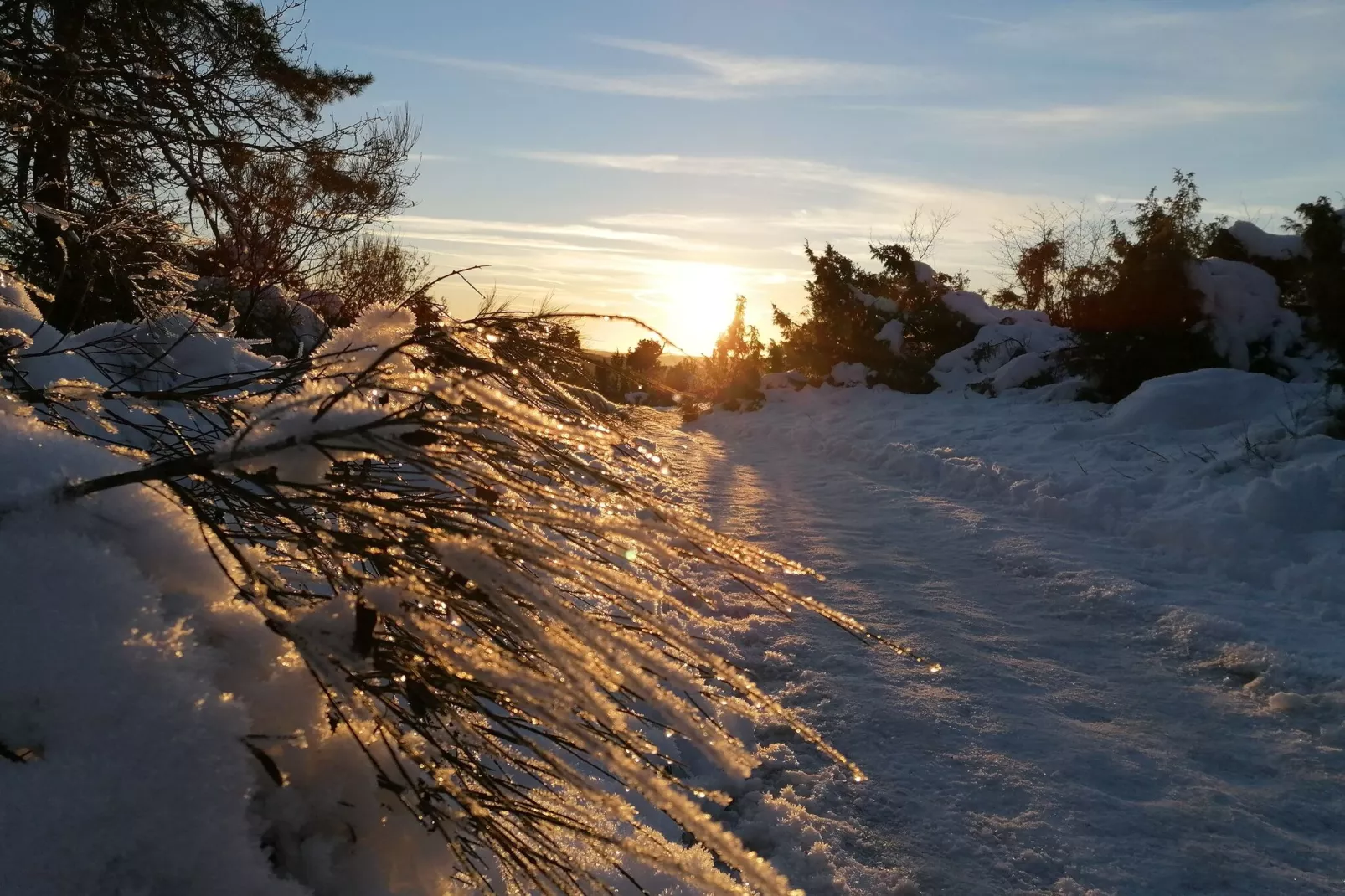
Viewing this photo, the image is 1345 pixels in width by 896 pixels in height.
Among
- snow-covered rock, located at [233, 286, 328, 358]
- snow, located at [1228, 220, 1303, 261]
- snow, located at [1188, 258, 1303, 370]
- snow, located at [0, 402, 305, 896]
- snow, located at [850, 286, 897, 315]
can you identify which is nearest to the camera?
snow, located at [0, 402, 305, 896]

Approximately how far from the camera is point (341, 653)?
28.3 inches

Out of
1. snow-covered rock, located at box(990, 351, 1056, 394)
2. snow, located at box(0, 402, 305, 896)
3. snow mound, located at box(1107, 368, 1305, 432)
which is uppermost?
snow-covered rock, located at box(990, 351, 1056, 394)

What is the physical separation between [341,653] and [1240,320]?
1037 centimetres

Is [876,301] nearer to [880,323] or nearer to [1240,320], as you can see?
[880,323]

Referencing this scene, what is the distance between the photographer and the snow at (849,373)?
1265 cm

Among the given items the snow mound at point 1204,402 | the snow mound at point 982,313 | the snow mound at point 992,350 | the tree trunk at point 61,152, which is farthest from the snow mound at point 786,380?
the tree trunk at point 61,152

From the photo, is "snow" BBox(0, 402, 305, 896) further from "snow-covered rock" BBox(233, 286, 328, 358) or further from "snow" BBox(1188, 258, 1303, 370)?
"snow" BBox(1188, 258, 1303, 370)

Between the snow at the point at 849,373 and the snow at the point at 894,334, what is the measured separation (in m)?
0.52

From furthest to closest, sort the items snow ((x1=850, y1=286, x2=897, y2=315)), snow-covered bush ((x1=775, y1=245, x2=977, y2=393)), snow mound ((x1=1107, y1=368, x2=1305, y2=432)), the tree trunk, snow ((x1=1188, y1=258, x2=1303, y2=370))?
snow ((x1=850, y1=286, x2=897, y2=315)), snow-covered bush ((x1=775, y1=245, x2=977, y2=393)), snow ((x1=1188, y1=258, x2=1303, y2=370)), snow mound ((x1=1107, y1=368, x2=1305, y2=432)), the tree trunk

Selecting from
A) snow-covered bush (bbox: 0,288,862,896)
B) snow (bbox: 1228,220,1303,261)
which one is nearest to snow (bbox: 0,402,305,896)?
snow-covered bush (bbox: 0,288,862,896)

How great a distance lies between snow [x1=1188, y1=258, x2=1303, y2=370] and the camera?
28.5 ft

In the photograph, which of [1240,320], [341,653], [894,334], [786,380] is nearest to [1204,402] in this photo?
[1240,320]

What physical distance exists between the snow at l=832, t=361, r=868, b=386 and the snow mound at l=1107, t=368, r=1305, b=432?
204 inches

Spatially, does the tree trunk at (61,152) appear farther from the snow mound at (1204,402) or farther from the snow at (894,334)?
the snow at (894,334)
